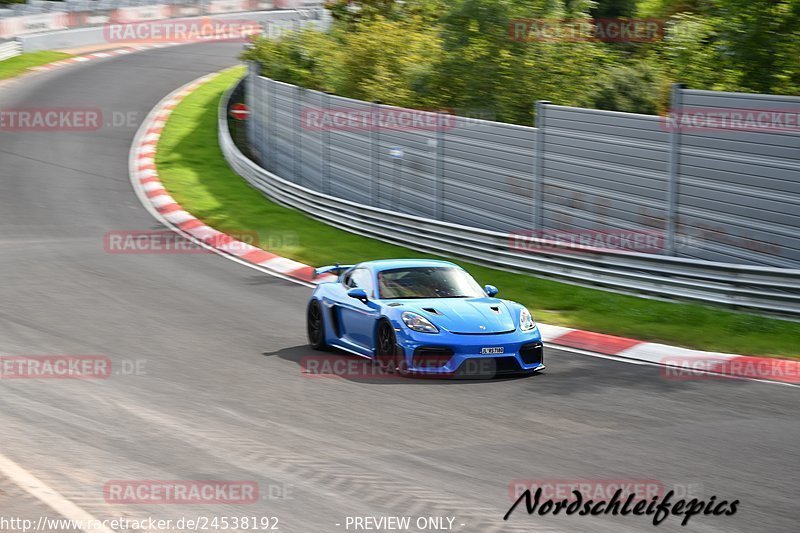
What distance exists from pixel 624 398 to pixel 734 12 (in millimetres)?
11522

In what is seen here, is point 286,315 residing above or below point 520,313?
below

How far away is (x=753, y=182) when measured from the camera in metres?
14.7

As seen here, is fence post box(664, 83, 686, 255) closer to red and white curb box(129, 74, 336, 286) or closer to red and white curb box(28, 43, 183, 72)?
red and white curb box(129, 74, 336, 286)

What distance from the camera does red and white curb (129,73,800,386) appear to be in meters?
11.7

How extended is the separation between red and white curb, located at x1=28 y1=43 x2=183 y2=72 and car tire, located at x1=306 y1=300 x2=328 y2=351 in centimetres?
3403

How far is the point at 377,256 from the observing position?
1988cm

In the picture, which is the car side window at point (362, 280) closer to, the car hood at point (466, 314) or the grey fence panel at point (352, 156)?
the car hood at point (466, 314)

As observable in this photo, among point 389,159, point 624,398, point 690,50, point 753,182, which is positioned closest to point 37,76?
point 389,159

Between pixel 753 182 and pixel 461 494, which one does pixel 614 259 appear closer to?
pixel 753 182

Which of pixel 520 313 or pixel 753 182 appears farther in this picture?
pixel 753 182
